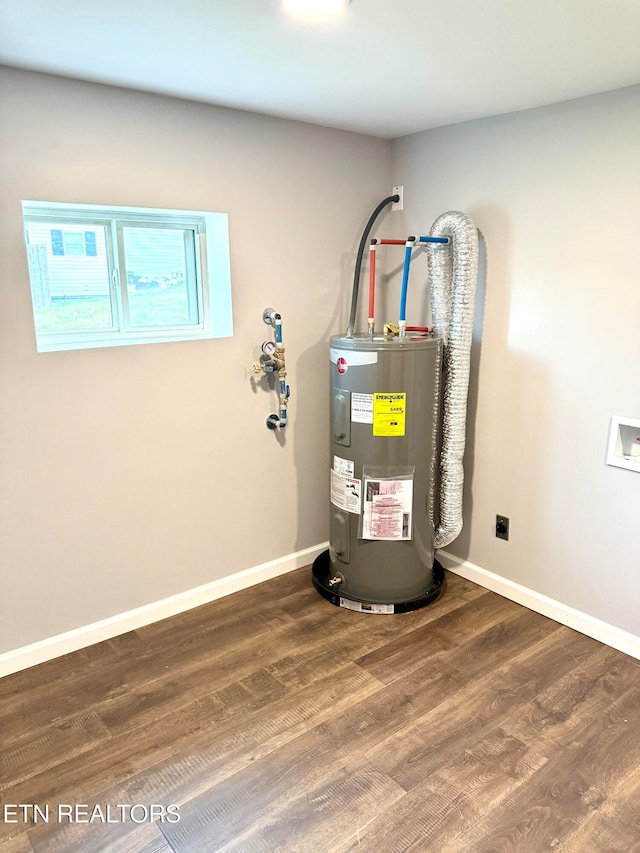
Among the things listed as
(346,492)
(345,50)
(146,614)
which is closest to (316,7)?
(345,50)

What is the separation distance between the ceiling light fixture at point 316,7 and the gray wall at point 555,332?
1198 millimetres

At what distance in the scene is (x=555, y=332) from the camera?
8.00 ft

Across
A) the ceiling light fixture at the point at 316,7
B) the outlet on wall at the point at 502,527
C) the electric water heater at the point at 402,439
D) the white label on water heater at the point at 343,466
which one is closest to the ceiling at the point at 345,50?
the ceiling light fixture at the point at 316,7

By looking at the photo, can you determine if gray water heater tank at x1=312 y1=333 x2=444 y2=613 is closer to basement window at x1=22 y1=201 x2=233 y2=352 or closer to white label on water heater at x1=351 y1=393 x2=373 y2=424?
white label on water heater at x1=351 y1=393 x2=373 y2=424

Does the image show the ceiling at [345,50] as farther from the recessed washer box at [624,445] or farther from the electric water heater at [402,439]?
the recessed washer box at [624,445]

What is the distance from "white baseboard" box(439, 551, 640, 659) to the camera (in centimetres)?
237

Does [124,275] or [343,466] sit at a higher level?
[124,275]

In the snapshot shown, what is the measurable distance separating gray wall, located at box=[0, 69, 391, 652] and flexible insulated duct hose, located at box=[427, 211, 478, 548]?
50cm

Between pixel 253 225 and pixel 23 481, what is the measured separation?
1.39 meters

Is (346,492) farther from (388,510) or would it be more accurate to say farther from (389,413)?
(389,413)

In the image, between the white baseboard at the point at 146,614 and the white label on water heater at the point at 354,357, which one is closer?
the white baseboard at the point at 146,614

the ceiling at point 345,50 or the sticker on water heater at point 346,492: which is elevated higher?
the ceiling at point 345,50

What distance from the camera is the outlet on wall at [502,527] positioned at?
109 inches

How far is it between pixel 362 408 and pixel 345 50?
4.10ft
